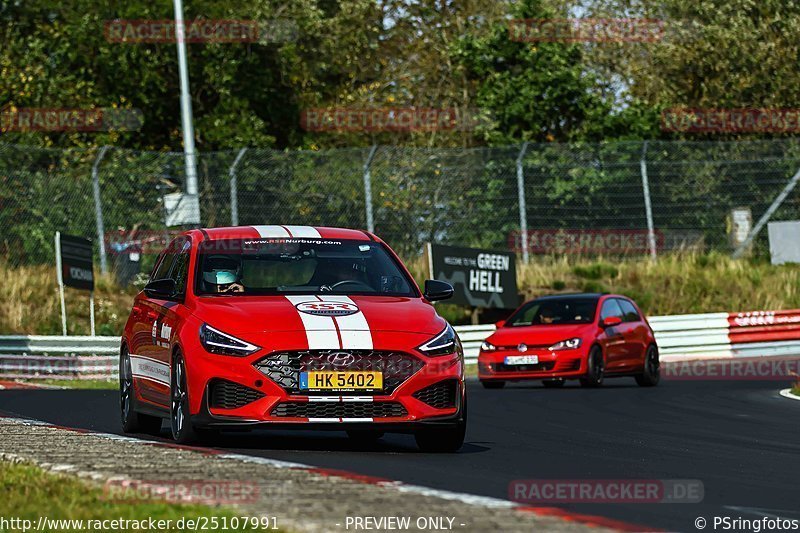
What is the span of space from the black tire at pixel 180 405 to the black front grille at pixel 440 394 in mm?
1554

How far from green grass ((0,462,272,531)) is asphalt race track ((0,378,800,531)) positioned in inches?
78.8

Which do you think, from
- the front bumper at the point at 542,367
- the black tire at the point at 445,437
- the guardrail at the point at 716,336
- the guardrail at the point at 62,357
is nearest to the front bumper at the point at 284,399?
the black tire at the point at 445,437

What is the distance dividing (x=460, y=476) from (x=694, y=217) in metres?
24.4

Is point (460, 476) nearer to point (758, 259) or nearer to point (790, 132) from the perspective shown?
point (758, 259)

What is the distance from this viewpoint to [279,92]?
4472 centimetres

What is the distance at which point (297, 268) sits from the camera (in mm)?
12406

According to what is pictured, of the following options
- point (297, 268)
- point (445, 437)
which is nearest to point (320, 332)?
point (297, 268)

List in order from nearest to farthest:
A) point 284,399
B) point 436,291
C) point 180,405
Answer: point 284,399
point 180,405
point 436,291

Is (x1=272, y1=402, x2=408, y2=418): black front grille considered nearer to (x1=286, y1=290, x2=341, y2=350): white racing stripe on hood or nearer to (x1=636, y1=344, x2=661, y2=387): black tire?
(x1=286, y1=290, x2=341, y2=350): white racing stripe on hood

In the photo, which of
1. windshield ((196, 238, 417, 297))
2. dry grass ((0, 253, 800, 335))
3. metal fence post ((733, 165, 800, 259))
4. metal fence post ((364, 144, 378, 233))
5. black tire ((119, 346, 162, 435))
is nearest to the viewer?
windshield ((196, 238, 417, 297))

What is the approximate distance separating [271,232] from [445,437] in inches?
86.7

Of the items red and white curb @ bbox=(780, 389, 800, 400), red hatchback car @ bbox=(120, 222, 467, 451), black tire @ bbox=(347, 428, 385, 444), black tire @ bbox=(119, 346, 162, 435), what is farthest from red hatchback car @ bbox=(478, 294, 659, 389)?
red hatchback car @ bbox=(120, 222, 467, 451)

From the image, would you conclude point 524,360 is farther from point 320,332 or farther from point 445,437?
point 320,332

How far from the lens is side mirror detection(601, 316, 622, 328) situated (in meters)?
24.1
